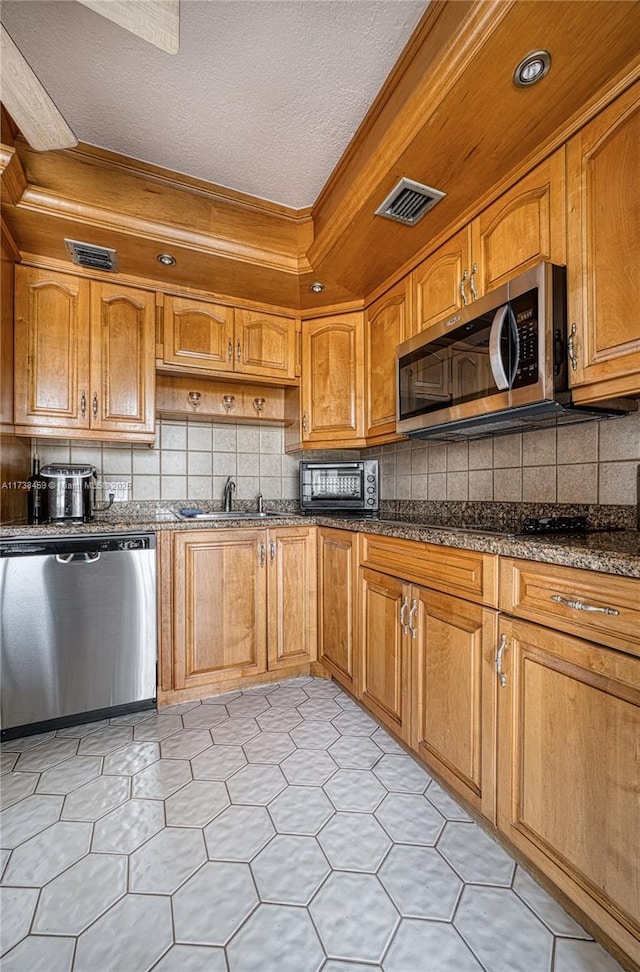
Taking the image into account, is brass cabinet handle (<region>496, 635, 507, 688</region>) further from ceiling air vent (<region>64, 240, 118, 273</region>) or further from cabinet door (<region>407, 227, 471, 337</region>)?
ceiling air vent (<region>64, 240, 118, 273</region>)

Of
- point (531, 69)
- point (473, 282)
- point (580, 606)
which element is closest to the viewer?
point (580, 606)

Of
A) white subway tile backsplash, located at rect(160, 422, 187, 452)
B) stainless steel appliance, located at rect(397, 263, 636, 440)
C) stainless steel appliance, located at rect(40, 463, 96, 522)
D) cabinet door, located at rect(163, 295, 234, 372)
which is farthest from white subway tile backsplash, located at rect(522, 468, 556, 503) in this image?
stainless steel appliance, located at rect(40, 463, 96, 522)

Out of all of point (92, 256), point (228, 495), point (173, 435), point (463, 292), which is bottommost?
point (228, 495)

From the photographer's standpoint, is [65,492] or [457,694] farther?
[65,492]

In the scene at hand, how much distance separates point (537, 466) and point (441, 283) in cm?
89

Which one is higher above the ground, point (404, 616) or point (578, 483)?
point (578, 483)

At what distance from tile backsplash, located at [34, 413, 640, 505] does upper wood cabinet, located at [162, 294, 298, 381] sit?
0.48 metres

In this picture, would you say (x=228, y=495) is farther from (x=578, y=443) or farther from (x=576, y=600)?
(x=576, y=600)

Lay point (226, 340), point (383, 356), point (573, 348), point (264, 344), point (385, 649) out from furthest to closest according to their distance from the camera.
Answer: point (264, 344)
point (226, 340)
point (383, 356)
point (385, 649)
point (573, 348)

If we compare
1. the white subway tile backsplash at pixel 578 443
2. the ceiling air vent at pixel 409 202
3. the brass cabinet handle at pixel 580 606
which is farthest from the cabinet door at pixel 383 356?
the brass cabinet handle at pixel 580 606

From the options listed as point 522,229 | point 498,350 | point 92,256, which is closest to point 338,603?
point 498,350

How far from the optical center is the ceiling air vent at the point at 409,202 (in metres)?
1.61

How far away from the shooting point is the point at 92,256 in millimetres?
2061

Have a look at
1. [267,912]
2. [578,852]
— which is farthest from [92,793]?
[578,852]
